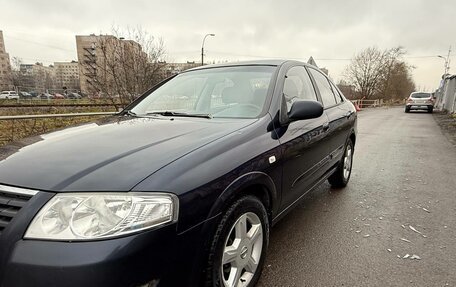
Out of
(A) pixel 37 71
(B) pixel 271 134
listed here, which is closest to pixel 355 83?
(B) pixel 271 134

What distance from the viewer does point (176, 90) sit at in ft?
10.9

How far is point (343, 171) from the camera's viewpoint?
4.65m

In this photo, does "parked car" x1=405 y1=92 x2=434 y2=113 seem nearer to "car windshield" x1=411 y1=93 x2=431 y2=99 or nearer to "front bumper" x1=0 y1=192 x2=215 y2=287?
"car windshield" x1=411 y1=93 x2=431 y2=99

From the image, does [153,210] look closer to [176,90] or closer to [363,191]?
[176,90]

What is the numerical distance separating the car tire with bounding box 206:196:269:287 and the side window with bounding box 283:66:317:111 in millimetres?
1101

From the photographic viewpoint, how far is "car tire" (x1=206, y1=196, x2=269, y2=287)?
1810 mm

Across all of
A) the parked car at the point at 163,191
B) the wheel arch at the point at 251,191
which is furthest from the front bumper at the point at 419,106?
the wheel arch at the point at 251,191

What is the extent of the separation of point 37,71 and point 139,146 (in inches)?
2850

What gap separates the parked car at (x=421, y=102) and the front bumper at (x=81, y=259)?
1084 inches

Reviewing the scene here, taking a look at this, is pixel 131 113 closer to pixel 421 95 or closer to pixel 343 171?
pixel 343 171

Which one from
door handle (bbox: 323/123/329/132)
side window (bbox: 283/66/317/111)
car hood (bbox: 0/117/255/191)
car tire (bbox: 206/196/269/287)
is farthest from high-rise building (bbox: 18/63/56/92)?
car tire (bbox: 206/196/269/287)

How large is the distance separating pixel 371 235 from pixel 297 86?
1.70 m

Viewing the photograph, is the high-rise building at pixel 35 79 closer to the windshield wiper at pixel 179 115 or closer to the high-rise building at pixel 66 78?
the high-rise building at pixel 66 78

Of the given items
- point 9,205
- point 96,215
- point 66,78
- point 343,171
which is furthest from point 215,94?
point 66,78
